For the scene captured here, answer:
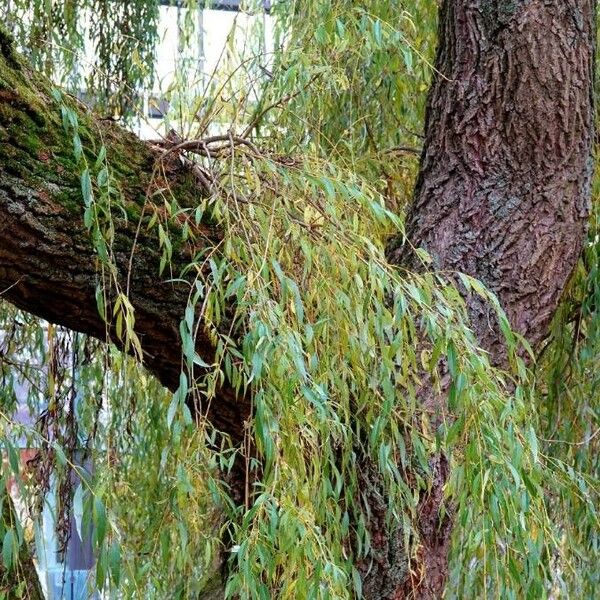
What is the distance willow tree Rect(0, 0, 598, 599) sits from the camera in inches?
51.5

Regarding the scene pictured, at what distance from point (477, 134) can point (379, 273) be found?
55cm

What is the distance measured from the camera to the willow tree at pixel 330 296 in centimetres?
131

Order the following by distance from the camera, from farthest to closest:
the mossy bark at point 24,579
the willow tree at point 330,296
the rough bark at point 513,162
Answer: the rough bark at point 513,162, the mossy bark at point 24,579, the willow tree at point 330,296

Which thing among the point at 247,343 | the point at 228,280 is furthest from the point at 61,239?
the point at 247,343

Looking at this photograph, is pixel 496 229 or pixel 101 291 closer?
pixel 101 291

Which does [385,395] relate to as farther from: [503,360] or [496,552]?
[503,360]

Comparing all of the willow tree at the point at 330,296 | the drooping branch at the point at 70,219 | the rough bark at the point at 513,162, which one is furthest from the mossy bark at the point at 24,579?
the rough bark at the point at 513,162

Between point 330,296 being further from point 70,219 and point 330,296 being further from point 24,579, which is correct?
point 24,579

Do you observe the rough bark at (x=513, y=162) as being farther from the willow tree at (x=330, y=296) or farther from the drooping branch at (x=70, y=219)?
the drooping branch at (x=70, y=219)

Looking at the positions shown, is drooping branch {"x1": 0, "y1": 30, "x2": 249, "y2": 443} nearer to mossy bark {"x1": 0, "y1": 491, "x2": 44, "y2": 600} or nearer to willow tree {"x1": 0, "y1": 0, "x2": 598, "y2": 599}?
willow tree {"x1": 0, "y1": 0, "x2": 598, "y2": 599}

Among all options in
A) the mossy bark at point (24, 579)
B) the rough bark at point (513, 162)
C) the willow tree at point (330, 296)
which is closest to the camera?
the willow tree at point (330, 296)

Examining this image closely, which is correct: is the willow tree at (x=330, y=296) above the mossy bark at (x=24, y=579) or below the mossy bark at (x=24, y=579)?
above

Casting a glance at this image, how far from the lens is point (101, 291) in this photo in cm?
141

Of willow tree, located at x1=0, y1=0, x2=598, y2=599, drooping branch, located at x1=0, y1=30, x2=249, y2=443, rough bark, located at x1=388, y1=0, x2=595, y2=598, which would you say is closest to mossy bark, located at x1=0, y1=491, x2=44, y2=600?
willow tree, located at x1=0, y1=0, x2=598, y2=599
